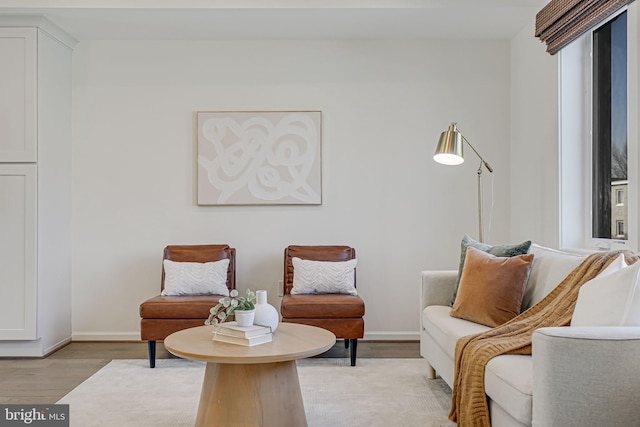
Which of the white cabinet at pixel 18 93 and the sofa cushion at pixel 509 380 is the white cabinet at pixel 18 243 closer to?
the white cabinet at pixel 18 93

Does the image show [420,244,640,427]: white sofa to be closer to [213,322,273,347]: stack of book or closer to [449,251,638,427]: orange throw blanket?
[449,251,638,427]: orange throw blanket

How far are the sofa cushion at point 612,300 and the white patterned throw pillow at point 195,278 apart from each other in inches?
109

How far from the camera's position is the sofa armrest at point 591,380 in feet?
6.44

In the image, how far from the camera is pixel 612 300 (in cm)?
224

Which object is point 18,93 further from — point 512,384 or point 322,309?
point 512,384

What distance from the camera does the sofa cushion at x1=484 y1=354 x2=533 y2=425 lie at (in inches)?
82.4

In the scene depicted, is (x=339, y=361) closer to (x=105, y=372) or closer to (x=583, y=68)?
(x=105, y=372)

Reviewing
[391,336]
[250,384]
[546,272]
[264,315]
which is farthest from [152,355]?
[546,272]

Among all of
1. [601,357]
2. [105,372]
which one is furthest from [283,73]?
[601,357]

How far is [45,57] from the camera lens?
453 cm

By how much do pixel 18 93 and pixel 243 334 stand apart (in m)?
2.90

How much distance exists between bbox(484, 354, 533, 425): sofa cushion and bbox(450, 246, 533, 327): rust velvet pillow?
0.68 meters

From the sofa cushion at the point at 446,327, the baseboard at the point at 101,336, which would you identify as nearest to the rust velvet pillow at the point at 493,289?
the sofa cushion at the point at 446,327

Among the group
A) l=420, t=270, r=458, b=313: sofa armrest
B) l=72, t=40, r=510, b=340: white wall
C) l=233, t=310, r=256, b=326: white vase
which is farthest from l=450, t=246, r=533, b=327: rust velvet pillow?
l=72, t=40, r=510, b=340: white wall
